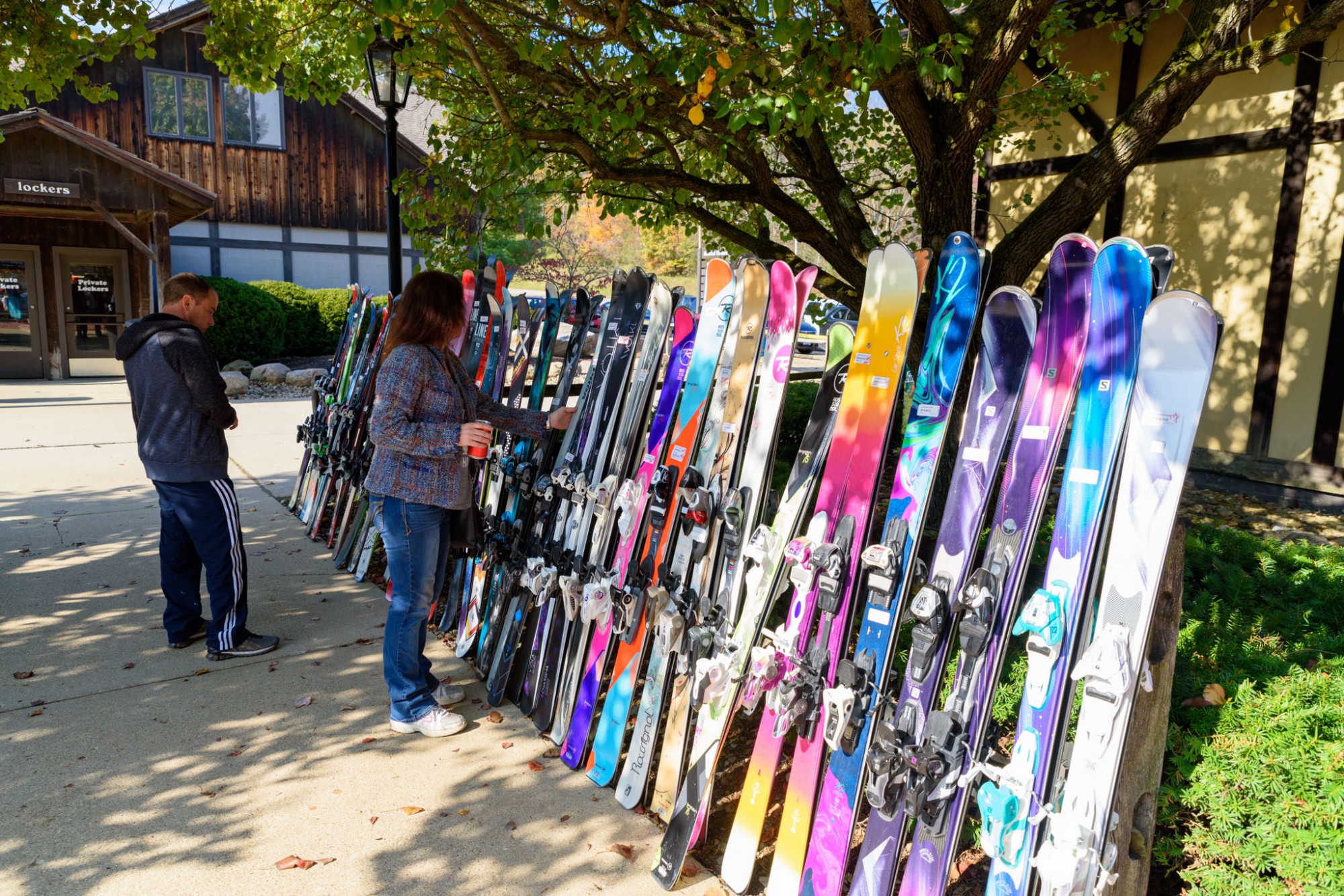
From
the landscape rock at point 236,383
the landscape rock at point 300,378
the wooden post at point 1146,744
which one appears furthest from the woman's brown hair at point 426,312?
the landscape rock at point 300,378

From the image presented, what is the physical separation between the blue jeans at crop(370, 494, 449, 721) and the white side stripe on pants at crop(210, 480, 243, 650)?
94 cm

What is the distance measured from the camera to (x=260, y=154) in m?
16.0

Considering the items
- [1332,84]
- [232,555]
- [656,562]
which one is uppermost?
Result: [1332,84]

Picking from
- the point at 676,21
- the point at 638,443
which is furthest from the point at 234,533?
the point at 676,21

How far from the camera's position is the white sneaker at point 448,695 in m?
3.12

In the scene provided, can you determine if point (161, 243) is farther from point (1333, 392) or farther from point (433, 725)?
point (1333, 392)

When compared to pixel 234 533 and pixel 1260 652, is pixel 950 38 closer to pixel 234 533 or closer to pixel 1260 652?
pixel 1260 652

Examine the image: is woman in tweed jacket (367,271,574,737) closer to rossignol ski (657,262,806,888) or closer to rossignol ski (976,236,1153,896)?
rossignol ski (657,262,806,888)

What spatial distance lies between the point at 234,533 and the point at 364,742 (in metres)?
1.13

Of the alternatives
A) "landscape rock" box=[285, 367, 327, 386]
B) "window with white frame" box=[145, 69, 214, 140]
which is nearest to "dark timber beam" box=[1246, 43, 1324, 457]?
"landscape rock" box=[285, 367, 327, 386]

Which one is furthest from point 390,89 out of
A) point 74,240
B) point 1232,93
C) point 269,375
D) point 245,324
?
point 74,240

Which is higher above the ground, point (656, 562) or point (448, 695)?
point (656, 562)

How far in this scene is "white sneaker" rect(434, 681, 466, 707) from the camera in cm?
312

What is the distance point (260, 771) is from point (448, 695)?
0.67 metres
